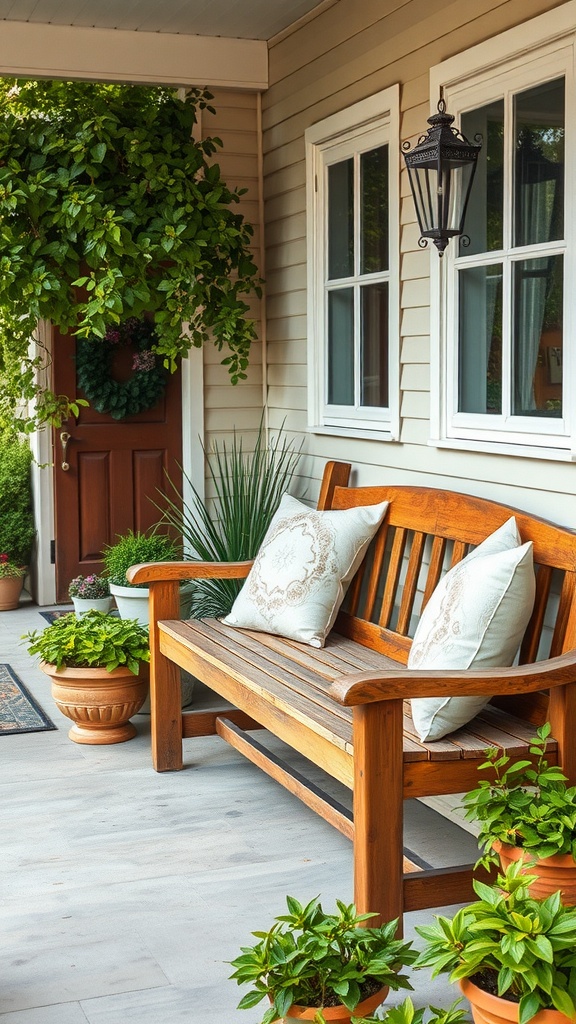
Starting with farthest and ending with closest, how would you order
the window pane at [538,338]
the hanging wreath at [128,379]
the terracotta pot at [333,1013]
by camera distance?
the hanging wreath at [128,379]
the window pane at [538,338]
the terracotta pot at [333,1013]

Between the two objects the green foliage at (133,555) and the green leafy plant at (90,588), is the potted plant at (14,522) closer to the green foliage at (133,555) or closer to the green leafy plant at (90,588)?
the green leafy plant at (90,588)

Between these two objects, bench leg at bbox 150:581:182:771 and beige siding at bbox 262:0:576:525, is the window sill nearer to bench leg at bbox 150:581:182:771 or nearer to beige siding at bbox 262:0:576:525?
beige siding at bbox 262:0:576:525

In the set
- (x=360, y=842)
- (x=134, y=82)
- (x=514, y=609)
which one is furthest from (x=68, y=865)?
(x=134, y=82)

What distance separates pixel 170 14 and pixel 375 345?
66.9 inches

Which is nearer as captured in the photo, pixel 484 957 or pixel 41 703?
pixel 484 957

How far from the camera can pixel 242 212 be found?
528 cm

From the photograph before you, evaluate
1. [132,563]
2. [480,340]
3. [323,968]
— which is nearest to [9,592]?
[132,563]

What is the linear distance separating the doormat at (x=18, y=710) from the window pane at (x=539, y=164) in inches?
101

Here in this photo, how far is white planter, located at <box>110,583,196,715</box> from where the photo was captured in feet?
15.1

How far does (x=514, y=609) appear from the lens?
2.69 m

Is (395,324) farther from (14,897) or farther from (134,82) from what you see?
(14,897)

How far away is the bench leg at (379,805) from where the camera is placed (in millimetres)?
2418

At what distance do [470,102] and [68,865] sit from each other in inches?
97.5

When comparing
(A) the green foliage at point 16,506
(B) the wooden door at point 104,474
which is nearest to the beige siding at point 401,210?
(B) the wooden door at point 104,474
